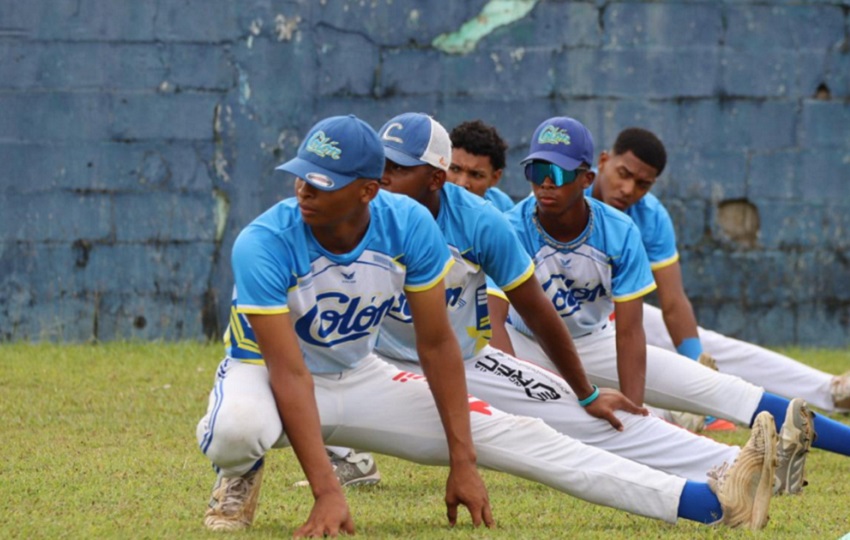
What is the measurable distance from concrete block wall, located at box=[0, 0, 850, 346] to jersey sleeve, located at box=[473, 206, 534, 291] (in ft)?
14.8

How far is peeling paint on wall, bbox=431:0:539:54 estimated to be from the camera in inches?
391

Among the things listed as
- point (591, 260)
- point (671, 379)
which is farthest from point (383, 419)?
point (671, 379)

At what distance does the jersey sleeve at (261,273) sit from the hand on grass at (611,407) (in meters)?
1.44

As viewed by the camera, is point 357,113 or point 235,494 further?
point 357,113

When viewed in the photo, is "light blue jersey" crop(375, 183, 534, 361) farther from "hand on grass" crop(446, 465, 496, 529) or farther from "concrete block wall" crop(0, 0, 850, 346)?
"concrete block wall" crop(0, 0, 850, 346)

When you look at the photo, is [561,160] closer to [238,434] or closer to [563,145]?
[563,145]

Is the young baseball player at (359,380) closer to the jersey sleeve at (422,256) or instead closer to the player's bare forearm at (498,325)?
the jersey sleeve at (422,256)

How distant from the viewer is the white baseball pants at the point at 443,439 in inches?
187

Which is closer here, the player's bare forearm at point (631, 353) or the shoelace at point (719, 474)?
the shoelace at point (719, 474)

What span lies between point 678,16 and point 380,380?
5831 mm

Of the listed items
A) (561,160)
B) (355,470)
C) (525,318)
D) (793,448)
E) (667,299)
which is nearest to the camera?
(525,318)

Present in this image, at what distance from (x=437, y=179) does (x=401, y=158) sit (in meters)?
0.16

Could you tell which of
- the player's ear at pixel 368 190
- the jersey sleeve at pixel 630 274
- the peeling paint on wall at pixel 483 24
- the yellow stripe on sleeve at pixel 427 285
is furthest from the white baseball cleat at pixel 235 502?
the peeling paint on wall at pixel 483 24

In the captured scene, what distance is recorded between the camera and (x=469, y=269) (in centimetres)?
556
